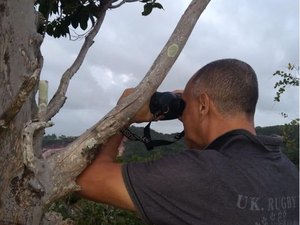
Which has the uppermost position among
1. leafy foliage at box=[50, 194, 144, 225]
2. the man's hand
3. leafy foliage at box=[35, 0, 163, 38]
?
leafy foliage at box=[35, 0, 163, 38]

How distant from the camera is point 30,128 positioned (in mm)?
1549

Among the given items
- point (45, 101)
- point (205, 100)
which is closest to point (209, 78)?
point (205, 100)

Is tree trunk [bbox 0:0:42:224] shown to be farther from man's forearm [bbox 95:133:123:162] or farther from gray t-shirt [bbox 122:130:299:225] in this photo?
gray t-shirt [bbox 122:130:299:225]

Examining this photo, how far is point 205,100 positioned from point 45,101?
19.8 inches

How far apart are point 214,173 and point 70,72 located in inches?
52.1

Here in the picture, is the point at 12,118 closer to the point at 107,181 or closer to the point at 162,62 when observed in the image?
the point at 107,181

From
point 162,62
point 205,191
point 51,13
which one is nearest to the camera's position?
point 205,191

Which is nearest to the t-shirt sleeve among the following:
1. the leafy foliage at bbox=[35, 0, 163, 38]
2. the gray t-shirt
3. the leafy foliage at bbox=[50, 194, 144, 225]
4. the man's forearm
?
the gray t-shirt

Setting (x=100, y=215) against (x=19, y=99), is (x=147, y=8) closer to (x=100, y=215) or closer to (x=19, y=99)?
(x=19, y=99)

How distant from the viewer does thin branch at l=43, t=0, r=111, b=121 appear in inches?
85.0

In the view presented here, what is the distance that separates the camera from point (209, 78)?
1622mm

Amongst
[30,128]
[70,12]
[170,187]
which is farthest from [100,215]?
[170,187]

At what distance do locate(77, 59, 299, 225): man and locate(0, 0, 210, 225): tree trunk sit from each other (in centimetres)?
8

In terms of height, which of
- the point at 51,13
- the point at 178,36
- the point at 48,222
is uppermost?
the point at 51,13
